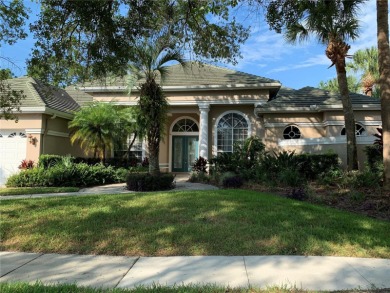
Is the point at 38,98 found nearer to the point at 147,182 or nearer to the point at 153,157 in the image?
the point at 153,157

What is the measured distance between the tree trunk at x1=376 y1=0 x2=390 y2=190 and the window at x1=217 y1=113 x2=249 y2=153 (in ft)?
34.2

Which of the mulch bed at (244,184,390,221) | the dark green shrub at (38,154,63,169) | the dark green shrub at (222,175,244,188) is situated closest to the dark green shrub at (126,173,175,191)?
the dark green shrub at (222,175,244,188)

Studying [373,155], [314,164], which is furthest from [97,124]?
[373,155]

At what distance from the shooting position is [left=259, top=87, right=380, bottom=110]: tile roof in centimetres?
1786

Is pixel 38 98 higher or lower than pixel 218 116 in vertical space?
higher

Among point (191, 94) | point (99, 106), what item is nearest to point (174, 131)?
point (191, 94)

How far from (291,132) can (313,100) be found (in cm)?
206

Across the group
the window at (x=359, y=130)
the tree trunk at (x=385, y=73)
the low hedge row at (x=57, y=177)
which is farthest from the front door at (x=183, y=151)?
the tree trunk at (x=385, y=73)

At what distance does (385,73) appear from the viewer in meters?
10.2

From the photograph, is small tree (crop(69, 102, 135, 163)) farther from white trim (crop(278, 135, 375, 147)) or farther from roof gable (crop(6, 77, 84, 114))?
white trim (crop(278, 135, 375, 147))

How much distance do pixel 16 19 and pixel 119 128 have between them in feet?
29.8

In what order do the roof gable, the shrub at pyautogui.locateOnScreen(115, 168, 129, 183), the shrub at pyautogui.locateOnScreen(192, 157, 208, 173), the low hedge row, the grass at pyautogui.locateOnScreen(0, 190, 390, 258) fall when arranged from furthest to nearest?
the roof gable, the shrub at pyautogui.locateOnScreen(192, 157, 208, 173), the shrub at pyautogui.locateOnScreen(115, 168, 129, 183), the low hedge row, the grass at pyautogui.locateOnScreen(0, 190, 390, 258)

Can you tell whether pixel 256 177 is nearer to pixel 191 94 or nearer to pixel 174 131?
pixel 191 94

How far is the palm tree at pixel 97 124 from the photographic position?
59.2 ft
